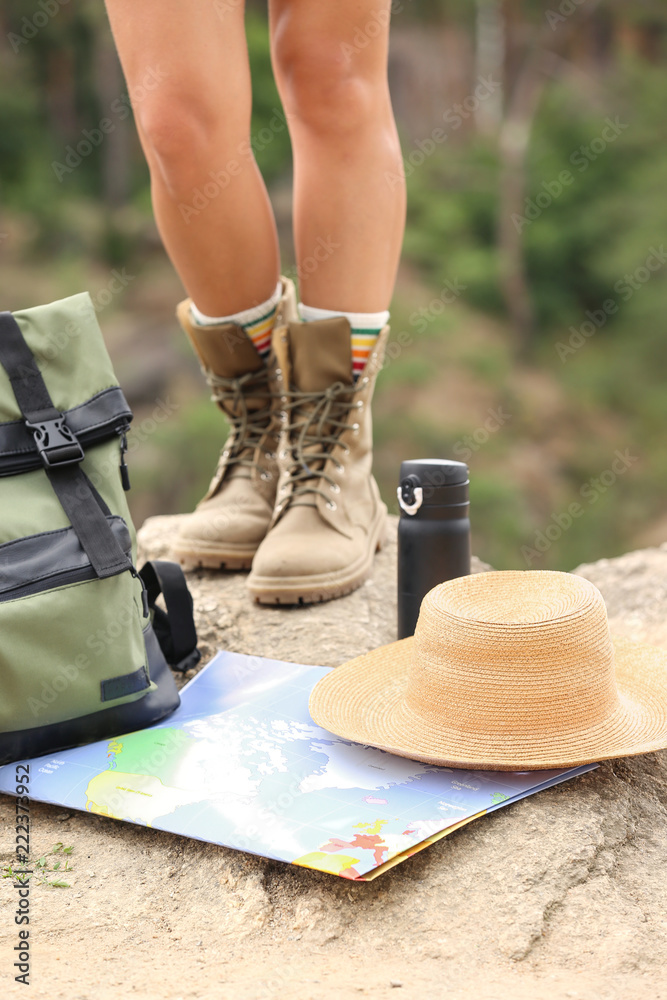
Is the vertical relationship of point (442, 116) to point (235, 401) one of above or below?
above

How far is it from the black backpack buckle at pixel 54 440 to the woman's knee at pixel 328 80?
2.40ft

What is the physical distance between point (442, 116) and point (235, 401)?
41.4 feet

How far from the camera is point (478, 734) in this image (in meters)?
1.04

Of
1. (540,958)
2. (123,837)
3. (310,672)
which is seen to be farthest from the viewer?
(310,672)

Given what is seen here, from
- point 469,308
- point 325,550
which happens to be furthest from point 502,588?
point 469,308

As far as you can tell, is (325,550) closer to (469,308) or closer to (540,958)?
(540,958)

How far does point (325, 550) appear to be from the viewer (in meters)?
1.60

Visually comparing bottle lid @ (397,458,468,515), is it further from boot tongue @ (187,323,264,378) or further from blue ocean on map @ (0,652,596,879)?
boot tongue @ (187,323,264,378)

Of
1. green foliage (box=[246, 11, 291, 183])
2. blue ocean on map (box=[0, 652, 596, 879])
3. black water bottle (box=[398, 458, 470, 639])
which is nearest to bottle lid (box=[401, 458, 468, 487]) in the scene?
black water bottle (box=[398, 458, 470, 639])

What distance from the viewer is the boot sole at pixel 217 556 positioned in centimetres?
174

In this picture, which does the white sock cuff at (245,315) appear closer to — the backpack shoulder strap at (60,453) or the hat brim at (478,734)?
the backpack shoulder strap at (60,453)

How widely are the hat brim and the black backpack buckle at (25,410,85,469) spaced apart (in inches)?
17.6

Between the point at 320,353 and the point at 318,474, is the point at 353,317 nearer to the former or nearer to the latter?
the point at 320,353

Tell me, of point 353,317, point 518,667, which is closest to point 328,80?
point 353,317
